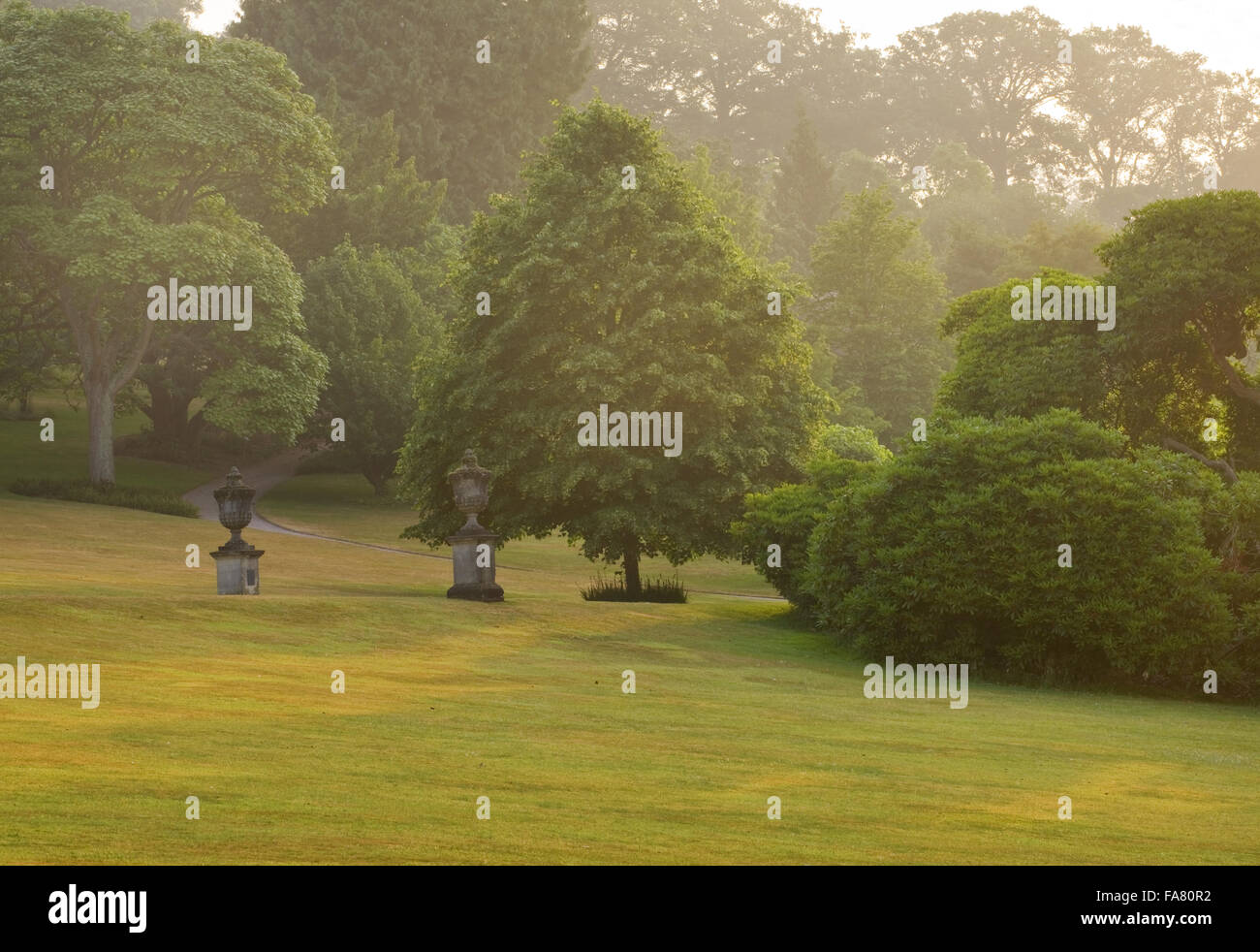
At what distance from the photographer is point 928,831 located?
12094mm

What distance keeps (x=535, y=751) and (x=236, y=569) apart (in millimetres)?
17676

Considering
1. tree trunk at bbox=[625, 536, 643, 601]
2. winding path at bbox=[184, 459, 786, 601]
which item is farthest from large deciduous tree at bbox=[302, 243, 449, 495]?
tree trunk at bbox=[625, 536, 643, 601]

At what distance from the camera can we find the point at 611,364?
37.8m

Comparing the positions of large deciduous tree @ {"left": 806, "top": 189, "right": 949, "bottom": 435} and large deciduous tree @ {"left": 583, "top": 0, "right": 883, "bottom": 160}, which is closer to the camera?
large deciduous tree @ {"left": 806, "top": 189, "right": 949, "bottom": 435}

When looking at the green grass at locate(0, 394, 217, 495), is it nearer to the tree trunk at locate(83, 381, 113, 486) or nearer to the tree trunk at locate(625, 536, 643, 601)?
the tree trunk at locate(83, 381, 113, 486)

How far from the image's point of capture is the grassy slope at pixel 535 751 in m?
11.1

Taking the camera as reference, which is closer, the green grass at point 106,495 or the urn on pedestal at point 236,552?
the urn on pedestal at point 236,552

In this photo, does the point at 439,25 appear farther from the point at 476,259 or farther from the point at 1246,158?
the point at 1246,158

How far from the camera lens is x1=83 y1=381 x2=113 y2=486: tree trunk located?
60.7m

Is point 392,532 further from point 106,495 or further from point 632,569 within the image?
point 632,569

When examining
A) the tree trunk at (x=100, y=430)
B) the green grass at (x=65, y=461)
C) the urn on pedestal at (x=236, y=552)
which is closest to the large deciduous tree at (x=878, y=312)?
the green grass at (x=65, y=461)

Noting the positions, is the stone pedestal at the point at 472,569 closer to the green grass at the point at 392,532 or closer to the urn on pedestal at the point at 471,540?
the urn on pedestal at the point at 471,540

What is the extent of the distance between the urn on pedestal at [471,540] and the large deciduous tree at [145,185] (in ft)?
90.0

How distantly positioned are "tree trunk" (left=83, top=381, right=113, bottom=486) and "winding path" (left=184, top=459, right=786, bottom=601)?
3.91 m
